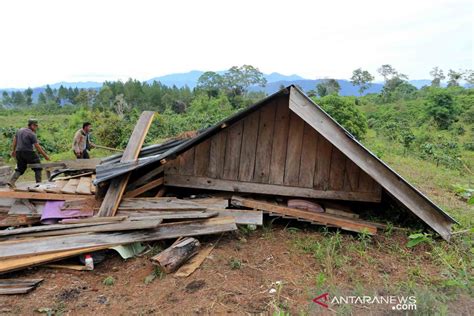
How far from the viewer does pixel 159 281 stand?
359cm

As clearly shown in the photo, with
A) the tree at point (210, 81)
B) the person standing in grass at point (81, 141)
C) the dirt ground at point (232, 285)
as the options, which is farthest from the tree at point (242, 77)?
the dirt ground at point (232, 285)

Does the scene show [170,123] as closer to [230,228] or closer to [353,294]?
[230,228]

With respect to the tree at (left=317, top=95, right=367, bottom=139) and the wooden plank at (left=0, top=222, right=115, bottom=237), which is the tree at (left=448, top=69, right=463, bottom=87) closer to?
the tree at (left=317, top=95, right=367, bottom=139)

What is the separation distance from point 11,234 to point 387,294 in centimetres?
457

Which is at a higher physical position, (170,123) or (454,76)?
(454,76)

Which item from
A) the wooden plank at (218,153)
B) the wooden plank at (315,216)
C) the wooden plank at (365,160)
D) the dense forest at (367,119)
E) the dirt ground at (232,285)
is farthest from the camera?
the dense forest at (367,119)

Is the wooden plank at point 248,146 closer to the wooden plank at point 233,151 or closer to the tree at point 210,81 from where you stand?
the wooden plank at point 233,151

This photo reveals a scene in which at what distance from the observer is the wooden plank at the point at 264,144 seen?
484cm

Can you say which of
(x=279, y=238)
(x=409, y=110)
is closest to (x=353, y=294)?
(x=279, y=238)

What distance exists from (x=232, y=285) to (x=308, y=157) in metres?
2.25

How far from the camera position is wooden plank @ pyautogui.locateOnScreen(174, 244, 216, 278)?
3656mm

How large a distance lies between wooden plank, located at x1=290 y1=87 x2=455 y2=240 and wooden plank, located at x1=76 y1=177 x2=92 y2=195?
11.2 feet

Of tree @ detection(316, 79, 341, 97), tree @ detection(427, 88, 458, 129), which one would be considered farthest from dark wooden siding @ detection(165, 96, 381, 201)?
tree @ detection(316, 79, 341, 97)

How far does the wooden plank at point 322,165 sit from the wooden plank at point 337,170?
0.06m
